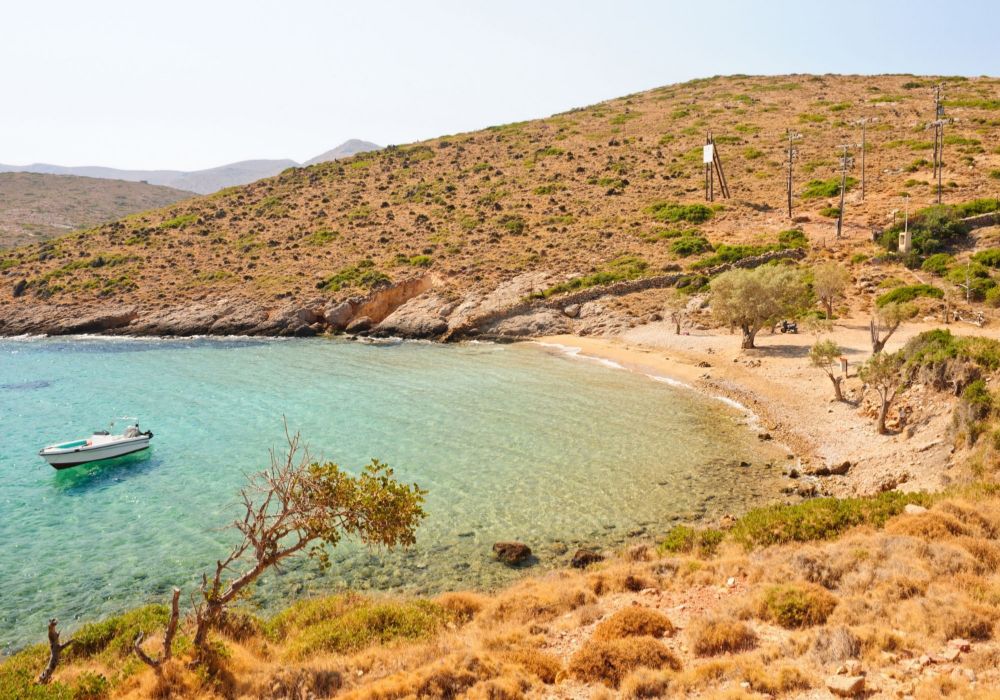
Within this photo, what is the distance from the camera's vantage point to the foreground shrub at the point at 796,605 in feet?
37.9

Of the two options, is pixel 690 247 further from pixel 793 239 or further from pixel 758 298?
pixel 758 298

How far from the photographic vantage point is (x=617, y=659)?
1074 cm

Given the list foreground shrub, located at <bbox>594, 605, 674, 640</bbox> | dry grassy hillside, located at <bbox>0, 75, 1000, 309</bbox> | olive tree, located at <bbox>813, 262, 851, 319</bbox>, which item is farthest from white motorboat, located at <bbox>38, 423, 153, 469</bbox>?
olive tree, located at <bbox>813, 262, 851, 319</bbox>

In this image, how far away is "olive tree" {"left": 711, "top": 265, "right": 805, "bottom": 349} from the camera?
137 feet

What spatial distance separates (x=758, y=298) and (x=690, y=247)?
2619cm

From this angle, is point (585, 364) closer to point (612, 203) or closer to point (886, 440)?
point (886, 440)

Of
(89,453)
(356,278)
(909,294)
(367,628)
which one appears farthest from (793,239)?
(89,453)

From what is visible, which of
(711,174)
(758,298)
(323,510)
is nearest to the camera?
(323,510)

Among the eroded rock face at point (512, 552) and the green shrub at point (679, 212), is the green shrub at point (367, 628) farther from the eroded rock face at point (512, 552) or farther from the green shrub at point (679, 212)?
the green shrub at point (679, 212)

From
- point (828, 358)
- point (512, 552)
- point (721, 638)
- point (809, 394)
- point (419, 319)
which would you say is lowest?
point (512, 552)

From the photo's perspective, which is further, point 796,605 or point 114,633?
point 114,633

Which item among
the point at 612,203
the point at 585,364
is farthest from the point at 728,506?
the point at 612,203

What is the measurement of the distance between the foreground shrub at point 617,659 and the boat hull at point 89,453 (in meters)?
26.1

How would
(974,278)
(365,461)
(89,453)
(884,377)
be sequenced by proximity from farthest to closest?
(974,278), (89,453), (365,461), (884,377)
